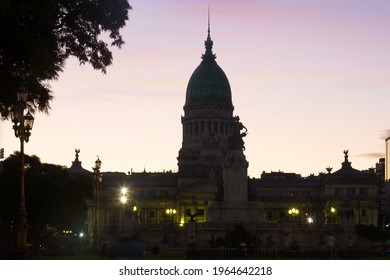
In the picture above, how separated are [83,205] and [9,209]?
20.8 m

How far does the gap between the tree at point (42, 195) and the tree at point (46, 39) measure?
52.7m

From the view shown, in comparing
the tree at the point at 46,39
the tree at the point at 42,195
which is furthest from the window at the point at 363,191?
the tree at the point at 46,39

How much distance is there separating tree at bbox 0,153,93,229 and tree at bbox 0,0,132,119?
52.7m

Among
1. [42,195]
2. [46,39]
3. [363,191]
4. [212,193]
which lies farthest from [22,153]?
[363,191]

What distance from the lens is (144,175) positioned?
194 metres

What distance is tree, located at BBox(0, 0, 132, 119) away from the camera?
32594mm

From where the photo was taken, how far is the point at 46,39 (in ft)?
112

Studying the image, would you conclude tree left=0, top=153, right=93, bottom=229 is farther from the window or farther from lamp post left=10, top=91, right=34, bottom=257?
the window

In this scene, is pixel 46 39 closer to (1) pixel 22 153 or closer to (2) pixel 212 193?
(1) pixel 22 153

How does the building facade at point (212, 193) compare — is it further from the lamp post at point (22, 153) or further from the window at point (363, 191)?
the lamp post at point (22, 153)

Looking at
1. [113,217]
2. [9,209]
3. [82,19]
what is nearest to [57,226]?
[9,209]
